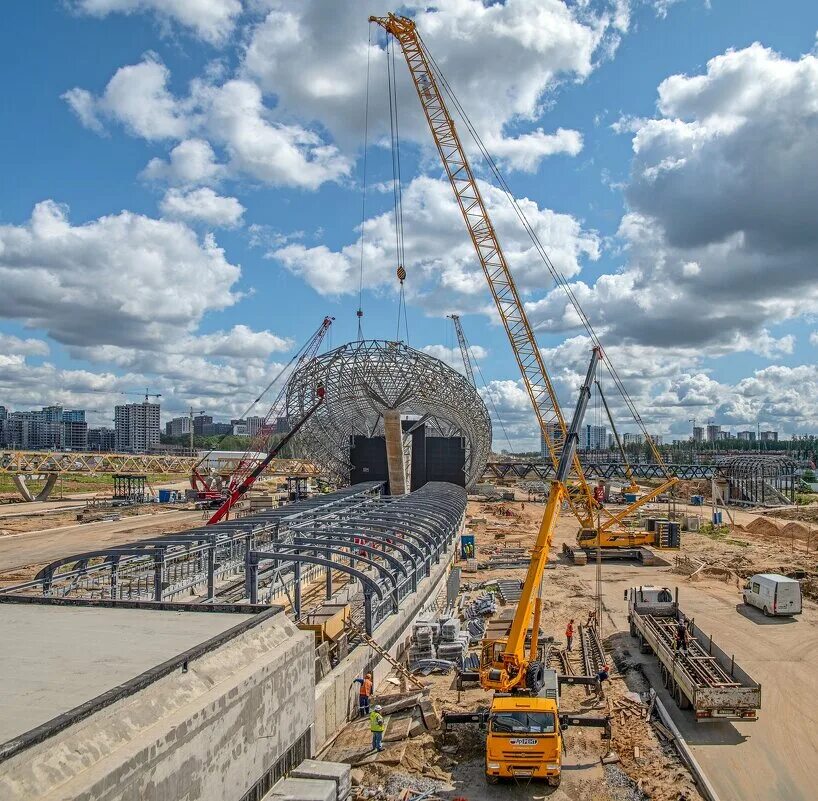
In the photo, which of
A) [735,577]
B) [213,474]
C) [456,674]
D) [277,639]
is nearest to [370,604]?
[456,674]

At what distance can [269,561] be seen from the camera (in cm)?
2566

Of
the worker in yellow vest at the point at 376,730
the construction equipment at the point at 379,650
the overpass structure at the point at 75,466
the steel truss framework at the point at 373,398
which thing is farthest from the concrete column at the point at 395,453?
the worker in yellow vest at the point at 376,730

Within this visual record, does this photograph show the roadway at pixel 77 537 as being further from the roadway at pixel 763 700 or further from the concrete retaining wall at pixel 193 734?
the roadway at pixel 763 700

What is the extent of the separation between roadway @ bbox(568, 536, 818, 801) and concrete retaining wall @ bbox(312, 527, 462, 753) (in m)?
7.26

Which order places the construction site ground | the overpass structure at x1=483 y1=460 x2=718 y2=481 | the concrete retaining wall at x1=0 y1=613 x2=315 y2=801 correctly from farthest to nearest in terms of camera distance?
the overpass structure at x1=483 y1=460 x2=718 y2=481, the construction site ground, the concrete retaining wall at x1=0 y1=613 x2=315 y2=801

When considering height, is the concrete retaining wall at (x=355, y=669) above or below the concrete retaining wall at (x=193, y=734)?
below

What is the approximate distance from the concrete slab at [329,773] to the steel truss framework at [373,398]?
49284 mm

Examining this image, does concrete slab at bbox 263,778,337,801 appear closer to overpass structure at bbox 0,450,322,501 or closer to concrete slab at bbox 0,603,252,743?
concrete slab at bbox 0,603,252,743

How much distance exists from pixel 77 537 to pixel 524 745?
46320 mm

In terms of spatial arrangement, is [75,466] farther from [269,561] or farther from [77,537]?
[269,561]

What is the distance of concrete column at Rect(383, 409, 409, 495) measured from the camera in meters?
57.1

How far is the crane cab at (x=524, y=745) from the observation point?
12969 millimetres

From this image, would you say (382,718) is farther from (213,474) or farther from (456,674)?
(213,474)

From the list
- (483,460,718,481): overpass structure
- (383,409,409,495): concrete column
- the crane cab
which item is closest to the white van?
the crane cab
